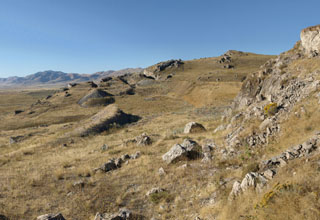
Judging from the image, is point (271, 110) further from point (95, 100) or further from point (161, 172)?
point (95, 100)

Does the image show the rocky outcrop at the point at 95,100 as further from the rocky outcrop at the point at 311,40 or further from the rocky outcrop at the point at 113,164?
the rocky outcrop at the point at 311,40

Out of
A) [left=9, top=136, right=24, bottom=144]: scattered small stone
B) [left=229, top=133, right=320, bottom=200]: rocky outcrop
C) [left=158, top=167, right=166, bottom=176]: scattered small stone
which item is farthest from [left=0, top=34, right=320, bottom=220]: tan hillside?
[left=9, top=136, right=24, bottom=144]: scattered small stone

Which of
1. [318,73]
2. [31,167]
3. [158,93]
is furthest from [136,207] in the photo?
[158,93]

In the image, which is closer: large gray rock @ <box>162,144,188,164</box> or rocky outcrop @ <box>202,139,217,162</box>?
rocky outcrop @ <box>202,139,217,162</box>

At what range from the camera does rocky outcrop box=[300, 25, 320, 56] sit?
851 inches

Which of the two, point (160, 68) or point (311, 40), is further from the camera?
point (160, 68)

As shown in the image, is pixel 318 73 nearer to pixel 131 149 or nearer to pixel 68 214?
pixel 131 149

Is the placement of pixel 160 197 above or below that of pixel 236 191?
below

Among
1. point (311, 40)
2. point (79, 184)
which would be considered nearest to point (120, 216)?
point (79, 184)

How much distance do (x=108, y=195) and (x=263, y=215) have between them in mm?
8187

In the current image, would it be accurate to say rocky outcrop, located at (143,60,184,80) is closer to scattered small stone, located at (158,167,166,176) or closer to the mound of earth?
the mound of earth

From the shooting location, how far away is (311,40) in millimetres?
22828

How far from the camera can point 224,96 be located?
58.6m

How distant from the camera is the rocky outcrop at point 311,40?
21.6 meters
